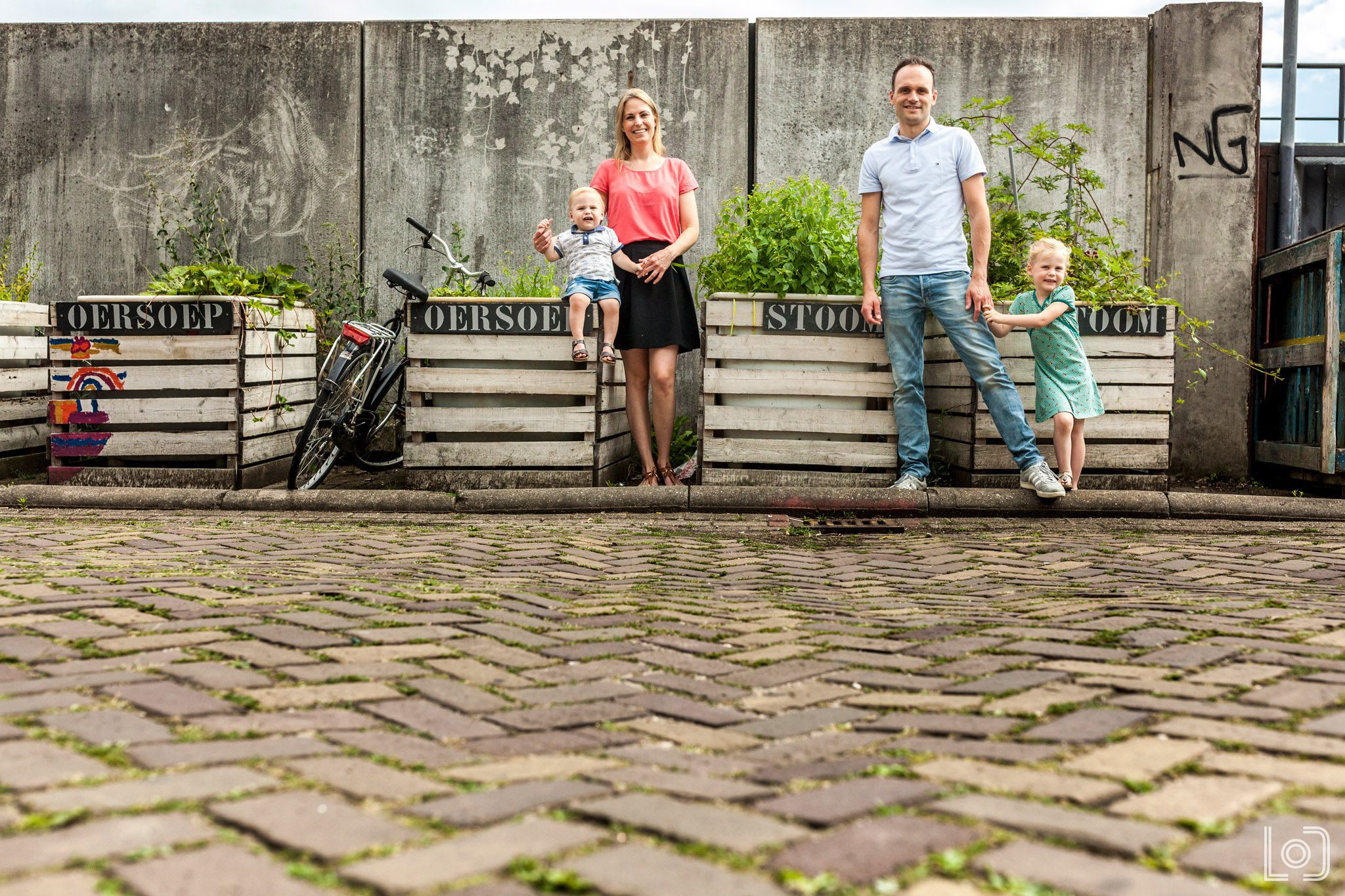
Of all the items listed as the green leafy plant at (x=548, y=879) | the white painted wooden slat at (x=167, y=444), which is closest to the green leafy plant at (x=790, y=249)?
the white painted wooden slat at (x=167, y=444)

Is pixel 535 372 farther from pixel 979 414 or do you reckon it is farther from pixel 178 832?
pixel 178 832

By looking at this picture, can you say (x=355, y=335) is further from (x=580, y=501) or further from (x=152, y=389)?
(x=580, y=501)

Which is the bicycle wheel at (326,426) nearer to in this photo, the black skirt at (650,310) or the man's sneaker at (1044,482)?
the black skirt at (650,310)

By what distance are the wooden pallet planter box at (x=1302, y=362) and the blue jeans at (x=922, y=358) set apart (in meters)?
1.87

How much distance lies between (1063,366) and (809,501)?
1442 millimetres

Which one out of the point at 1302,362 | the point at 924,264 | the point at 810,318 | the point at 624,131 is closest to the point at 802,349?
the point at 810,318

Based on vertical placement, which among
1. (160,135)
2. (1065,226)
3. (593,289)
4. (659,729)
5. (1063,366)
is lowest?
(659,729)

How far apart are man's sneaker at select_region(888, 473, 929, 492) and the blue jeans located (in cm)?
3

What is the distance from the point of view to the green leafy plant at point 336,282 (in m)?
8.04

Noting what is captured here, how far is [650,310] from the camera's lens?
20.9 ft

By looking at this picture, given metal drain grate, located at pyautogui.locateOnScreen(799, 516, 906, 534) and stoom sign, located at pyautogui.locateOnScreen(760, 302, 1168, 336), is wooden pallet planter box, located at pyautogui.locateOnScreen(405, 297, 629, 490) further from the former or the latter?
metal drain grate, located at pyautogui.locateOnScreen(799, 516, 906, 534)

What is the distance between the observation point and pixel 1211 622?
3355 millimetres

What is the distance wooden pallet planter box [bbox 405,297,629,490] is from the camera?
6.46 meters

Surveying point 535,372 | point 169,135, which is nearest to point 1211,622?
point 535,372
